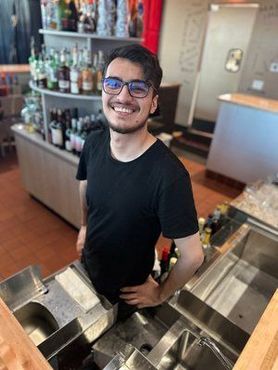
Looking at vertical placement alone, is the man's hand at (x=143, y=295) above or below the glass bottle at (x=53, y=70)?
below

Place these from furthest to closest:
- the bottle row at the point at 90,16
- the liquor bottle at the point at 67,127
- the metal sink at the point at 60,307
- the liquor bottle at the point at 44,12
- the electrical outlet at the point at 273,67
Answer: the electrical outlet at the point at 273,67, the liquor bottle at the point at 67,127, the liquor bottle at the point at 44,12, the bottle row at the point at 90,16, the metal sink at the point at 60,307

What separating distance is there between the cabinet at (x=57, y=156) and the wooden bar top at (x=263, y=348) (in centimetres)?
176

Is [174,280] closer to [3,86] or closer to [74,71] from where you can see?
[74,71]

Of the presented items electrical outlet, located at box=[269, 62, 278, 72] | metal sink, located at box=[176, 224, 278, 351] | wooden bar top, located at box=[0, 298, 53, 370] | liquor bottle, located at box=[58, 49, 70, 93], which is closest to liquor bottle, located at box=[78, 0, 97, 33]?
liquor bottle, located at box=[58, 49, 70, 93]

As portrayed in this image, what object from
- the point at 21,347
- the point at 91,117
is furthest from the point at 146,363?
the point at 91,117

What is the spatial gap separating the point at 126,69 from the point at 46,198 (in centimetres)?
207

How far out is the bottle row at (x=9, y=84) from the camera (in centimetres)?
349

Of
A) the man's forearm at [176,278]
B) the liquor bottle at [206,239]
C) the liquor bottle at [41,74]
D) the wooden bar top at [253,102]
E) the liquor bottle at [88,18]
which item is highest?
the liquor bottle at [88,18]

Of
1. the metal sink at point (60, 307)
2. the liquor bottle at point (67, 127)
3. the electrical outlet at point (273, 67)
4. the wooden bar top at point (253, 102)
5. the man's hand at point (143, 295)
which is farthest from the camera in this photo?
the electrical outlet at point (273, 67)

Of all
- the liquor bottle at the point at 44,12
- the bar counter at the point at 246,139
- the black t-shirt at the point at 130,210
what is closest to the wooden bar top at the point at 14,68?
the liquor bottle at the point at 44,12

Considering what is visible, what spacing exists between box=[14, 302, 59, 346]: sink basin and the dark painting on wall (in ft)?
6.61

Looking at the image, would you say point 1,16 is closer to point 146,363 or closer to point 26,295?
point 26,295

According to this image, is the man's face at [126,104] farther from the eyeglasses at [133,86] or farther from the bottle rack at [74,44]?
the bottle rack at [74,44]

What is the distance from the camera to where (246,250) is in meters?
1.48
